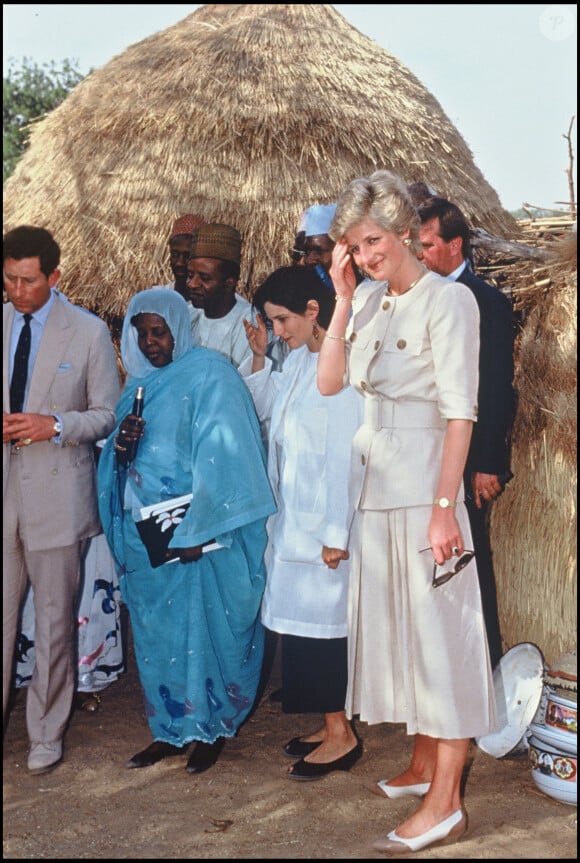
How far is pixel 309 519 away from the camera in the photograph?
3.87 metres

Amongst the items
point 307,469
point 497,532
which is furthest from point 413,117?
point 307,469

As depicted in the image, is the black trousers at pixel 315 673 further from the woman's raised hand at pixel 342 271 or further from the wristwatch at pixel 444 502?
the woman's raised hand at pixel 342 271

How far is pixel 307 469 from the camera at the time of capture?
3.87 m

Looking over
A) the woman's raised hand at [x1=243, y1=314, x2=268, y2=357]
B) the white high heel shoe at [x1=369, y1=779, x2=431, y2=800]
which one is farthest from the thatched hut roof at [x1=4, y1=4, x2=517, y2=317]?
the white high heel shoe at [x1=369, y1=779, x2=431, y2=800]

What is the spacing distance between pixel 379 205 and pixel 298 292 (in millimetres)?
709

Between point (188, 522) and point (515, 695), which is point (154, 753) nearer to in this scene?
point (188, 522)

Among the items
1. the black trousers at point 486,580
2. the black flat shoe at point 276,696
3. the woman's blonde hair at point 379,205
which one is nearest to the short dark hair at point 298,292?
the woman's blonde hair at point 379,205

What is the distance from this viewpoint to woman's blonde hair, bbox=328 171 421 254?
3.24m

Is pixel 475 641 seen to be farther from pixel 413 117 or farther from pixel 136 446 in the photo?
pixel 413 117

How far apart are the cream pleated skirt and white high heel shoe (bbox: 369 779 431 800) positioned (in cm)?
45

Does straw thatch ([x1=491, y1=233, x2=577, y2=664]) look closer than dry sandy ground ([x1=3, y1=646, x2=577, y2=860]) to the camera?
No

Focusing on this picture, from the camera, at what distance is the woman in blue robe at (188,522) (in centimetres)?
395

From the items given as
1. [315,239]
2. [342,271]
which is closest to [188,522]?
[342,271]

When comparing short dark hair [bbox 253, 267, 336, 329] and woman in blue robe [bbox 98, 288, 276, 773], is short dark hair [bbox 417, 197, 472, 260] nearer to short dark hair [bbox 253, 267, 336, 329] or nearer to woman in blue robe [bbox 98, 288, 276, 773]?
short dark hair [bbox 253, 267, 336, 329]
